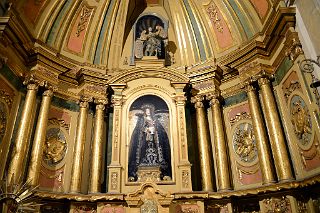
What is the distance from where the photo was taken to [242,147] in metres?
9.32

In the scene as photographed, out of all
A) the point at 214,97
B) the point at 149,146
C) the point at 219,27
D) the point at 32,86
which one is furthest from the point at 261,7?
the point at 32,86

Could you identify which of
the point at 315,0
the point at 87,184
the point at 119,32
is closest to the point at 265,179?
the point at 315,0

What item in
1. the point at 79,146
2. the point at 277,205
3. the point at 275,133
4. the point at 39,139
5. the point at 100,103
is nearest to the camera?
the point at 277,205

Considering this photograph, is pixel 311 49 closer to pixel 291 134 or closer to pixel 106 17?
pixel 291 134

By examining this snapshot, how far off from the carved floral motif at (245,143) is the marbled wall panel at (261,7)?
3417 mm

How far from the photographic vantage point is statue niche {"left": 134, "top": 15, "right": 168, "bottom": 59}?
436 inches

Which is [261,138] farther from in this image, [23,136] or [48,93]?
[23,136]

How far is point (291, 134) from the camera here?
27.0 ft

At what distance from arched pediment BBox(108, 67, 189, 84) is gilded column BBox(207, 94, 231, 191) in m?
1.29

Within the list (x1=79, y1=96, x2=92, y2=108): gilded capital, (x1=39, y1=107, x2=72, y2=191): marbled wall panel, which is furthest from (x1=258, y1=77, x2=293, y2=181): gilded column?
(x1=39, y1=107, x2=72, y2=191): marbled wall panel

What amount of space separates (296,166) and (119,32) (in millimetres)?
7667

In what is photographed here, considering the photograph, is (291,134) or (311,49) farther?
(291,134)

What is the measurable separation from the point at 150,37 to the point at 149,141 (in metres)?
4.01

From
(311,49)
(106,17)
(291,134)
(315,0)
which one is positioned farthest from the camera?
(106,17)
